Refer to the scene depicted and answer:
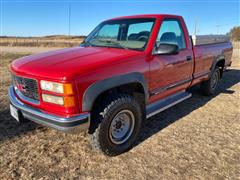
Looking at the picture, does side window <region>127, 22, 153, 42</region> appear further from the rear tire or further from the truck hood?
the rear tire

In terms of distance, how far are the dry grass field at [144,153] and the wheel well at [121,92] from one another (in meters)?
0.54

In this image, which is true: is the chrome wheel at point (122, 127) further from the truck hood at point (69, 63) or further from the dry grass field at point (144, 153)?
the truck hood at point (69, 63)

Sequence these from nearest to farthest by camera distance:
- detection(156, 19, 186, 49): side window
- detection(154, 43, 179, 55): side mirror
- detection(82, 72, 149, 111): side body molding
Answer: detection(82, 72, 149, 111): side body molding < detection(154, 43, 179, 55): side mirror < detection(156, 19, 186, 49): side window

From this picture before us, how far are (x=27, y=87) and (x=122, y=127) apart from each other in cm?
142

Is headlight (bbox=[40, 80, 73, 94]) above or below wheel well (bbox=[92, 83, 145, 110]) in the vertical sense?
above

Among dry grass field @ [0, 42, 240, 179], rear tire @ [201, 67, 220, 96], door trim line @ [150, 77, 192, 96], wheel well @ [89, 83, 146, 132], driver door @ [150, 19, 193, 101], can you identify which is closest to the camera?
dry grass field @ [0, 42, 240, 179]

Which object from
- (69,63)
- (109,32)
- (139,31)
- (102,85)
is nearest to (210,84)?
(139,31)

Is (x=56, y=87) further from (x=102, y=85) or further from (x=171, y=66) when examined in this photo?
(x=171, y=66)

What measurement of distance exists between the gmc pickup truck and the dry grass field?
1.02 ft

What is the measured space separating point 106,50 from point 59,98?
1202mm

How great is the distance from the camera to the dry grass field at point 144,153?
2750mm

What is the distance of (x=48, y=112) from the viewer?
2.69 meters

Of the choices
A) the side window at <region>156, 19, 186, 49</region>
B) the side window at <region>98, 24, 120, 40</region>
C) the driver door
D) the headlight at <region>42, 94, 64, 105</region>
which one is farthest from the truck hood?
the side window at <region>156, 19, 186, 49</region>

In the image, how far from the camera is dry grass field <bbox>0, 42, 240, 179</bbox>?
108 inches
